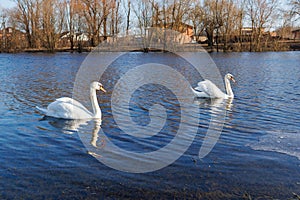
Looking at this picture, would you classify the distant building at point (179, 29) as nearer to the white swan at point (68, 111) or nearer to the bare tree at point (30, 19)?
the bare tree at point (30, 19)

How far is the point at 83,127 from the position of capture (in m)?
7.98

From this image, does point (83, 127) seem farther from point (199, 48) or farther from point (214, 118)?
point (199, 48)

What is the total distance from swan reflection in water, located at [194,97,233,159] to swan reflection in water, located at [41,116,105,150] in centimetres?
209

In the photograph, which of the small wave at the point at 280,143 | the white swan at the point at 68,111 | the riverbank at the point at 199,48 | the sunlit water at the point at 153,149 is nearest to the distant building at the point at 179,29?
the riverbank at the point at 199,48

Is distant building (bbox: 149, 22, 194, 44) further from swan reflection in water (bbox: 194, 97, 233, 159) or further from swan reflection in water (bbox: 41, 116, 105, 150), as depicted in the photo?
swan reflection in water (bbox: 41, 116, 105, 150)

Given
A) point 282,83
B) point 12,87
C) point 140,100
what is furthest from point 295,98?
point 12,87

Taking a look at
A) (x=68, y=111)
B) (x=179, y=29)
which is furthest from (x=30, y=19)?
(x=68, y=111)

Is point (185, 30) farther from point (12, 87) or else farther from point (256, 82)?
point (12, 87)

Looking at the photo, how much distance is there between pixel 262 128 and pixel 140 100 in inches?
194

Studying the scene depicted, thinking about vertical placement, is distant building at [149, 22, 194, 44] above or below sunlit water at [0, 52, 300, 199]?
above

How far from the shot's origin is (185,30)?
2250 inches

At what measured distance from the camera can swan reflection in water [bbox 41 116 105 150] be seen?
6.95 metres

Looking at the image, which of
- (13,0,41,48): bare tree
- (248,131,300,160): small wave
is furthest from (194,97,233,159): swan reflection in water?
(13,0,41,48): bare tree

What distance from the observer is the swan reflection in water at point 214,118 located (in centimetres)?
660
